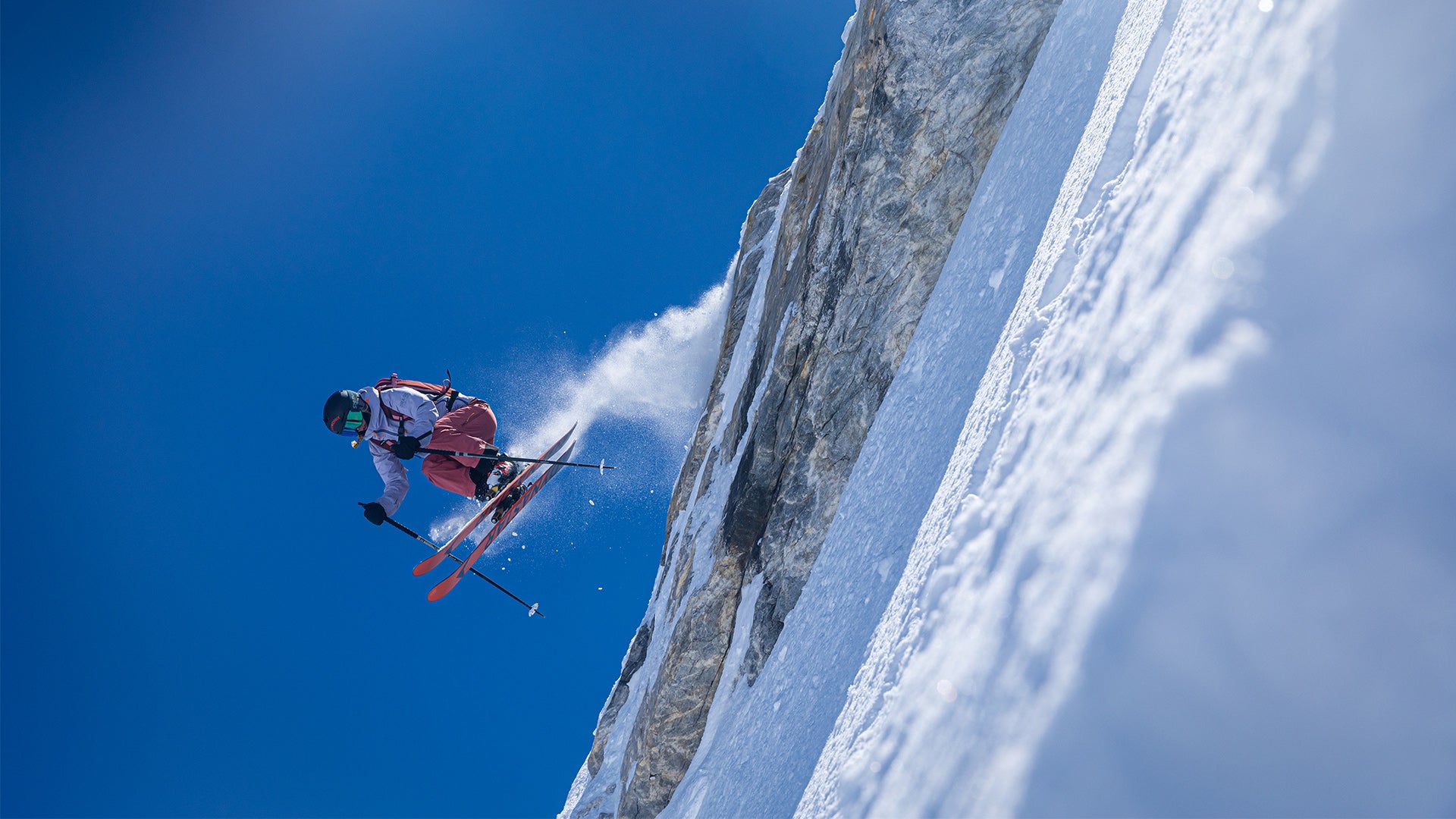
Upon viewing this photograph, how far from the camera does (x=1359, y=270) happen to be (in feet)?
4.97

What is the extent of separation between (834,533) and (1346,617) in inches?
142

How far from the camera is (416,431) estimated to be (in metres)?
9.16

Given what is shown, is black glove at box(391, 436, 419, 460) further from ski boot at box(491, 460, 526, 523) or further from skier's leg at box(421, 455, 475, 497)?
ski boot at box(491, 460, 526, 523)

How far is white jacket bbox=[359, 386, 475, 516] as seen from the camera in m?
8.93

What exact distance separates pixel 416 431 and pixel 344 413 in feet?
2.95

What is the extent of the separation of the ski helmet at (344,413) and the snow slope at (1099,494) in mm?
7105

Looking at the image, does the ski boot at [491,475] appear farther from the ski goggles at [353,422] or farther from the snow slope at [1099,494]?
the snow slope at [1099,494]

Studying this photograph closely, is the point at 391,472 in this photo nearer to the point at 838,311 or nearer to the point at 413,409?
the point at 413,409

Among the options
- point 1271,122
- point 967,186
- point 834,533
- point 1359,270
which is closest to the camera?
point 1359,270

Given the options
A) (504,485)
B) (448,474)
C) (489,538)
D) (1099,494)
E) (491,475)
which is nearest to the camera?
(1099,494)

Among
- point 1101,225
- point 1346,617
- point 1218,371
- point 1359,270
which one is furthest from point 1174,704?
point 1101,225

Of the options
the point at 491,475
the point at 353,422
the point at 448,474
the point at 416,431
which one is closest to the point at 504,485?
the point at 491,475

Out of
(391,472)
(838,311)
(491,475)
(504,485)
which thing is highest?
(838,311)

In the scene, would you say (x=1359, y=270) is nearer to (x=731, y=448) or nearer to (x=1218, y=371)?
(x=1218, y=371)
